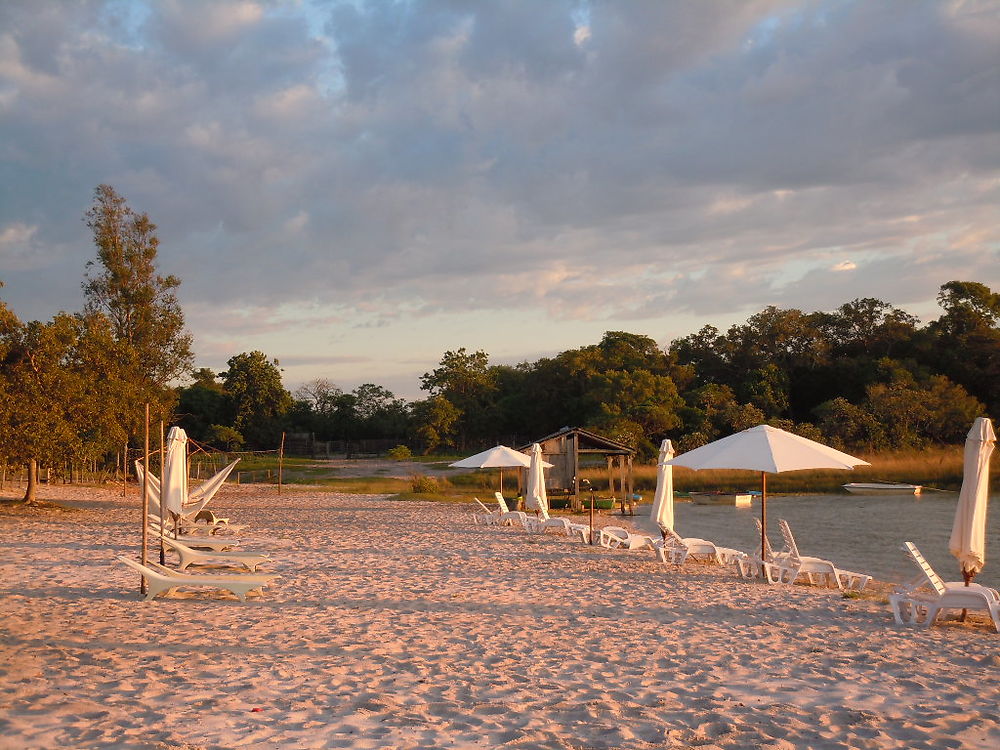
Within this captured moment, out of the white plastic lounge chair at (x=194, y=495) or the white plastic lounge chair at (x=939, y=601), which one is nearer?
the white plastic lounge chair at (x=939, y=601)

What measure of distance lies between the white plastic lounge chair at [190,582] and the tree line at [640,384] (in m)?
24.1

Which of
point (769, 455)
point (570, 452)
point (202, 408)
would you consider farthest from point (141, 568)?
point (202, 408)

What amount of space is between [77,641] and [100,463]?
28724mm

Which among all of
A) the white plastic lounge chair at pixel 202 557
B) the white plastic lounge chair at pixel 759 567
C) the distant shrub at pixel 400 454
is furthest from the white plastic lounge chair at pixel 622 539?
the distant shrub at pixel 400 454

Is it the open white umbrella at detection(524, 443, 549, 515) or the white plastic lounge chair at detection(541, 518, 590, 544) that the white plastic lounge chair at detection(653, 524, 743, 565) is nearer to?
the white plastic lounge chair at detection(541, 518, 590, 544)

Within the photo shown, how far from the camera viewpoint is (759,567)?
10602 mm

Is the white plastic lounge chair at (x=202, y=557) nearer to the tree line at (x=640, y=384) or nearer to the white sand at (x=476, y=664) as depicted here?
the white sand at (x=476, y=664)

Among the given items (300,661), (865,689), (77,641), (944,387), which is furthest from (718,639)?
(944,387)

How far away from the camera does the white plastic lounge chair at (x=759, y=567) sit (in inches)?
407

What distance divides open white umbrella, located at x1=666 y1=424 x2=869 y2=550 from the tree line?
82.0 feet

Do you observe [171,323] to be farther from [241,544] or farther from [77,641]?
[77,641]

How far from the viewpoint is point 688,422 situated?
48000 millimetres

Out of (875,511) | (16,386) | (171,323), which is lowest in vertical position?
(875,511)

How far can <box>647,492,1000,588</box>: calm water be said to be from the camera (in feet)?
47.2
